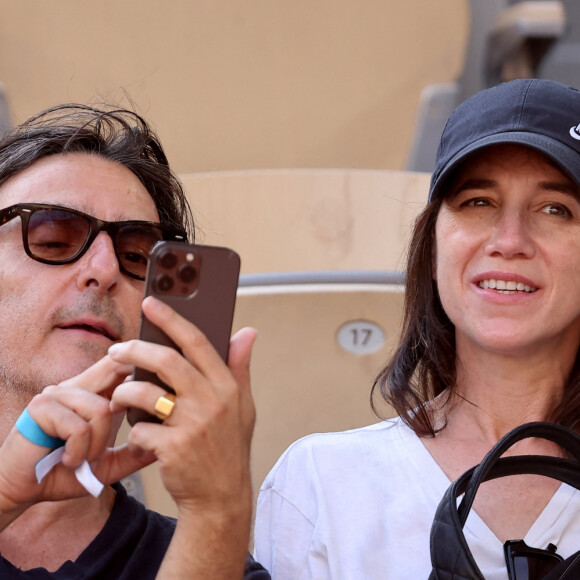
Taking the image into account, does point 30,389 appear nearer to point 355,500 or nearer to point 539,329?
point 355,500

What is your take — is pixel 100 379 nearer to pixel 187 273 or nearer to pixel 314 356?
pixel 187 273

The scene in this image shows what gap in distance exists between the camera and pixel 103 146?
69.9 inches

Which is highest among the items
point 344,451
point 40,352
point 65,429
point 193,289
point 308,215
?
point 193,289

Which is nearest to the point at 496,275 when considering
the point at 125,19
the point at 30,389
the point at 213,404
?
the point at 213,404

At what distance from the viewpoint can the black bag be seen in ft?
3.71

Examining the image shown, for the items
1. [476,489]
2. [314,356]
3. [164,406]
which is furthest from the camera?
[314,356]

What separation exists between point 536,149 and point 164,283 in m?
0.66

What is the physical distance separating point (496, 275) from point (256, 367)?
108 centimetres

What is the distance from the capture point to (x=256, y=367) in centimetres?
241

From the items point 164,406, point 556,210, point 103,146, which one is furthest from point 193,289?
point 103,146

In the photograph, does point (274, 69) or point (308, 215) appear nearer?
point (308, 215)

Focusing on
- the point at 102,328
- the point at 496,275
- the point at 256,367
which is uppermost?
the point at 496,275

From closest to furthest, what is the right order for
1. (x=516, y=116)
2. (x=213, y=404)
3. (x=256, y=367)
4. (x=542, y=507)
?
(x=213, y=404), (x=542, y=507), (x=516, y=116), (x=256, y=367)

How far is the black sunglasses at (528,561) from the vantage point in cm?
120
